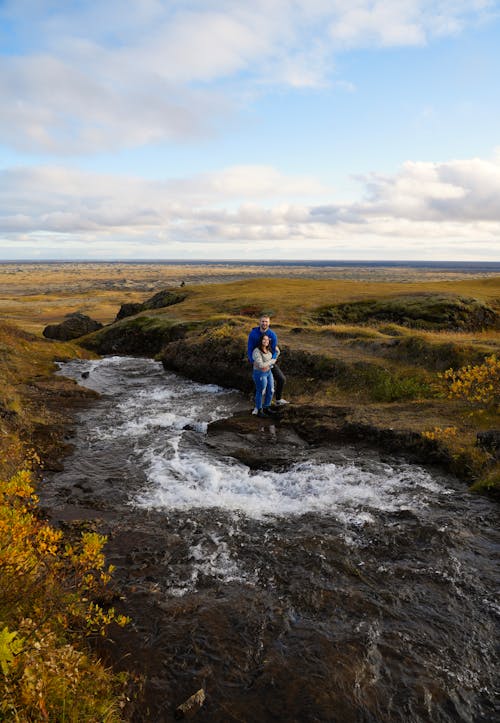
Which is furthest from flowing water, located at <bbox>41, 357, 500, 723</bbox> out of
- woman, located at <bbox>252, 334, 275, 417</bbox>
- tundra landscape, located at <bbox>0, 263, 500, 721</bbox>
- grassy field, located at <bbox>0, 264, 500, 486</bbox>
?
woman, located at <bbox>252, 334, 275, 417</bbox>

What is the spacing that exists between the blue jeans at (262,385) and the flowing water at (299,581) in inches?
149

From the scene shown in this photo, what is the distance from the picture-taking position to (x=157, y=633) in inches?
265

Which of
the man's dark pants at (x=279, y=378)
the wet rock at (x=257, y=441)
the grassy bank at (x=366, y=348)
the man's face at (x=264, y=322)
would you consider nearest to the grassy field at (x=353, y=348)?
the grassy bank at (x=366, y=348)

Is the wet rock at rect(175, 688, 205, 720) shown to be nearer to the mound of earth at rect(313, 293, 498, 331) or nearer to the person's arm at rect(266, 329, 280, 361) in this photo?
A: the person's arm at rect(266, 329, 280, 361)

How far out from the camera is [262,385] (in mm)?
17156

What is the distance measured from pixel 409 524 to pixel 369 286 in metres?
45.6

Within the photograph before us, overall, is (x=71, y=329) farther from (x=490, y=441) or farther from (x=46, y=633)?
(x=46, y=633)

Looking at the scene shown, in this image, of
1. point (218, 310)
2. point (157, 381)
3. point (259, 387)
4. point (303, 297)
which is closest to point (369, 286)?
point (303, 297)

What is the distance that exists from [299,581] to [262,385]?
9753mm

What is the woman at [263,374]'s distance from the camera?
1644cm

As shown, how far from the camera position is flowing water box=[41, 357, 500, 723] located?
5.84 m

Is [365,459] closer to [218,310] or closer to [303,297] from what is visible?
[218,310]

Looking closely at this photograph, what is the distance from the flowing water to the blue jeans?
12.4 ft

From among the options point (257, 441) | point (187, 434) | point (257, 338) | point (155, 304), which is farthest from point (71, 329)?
point (257, 441)
